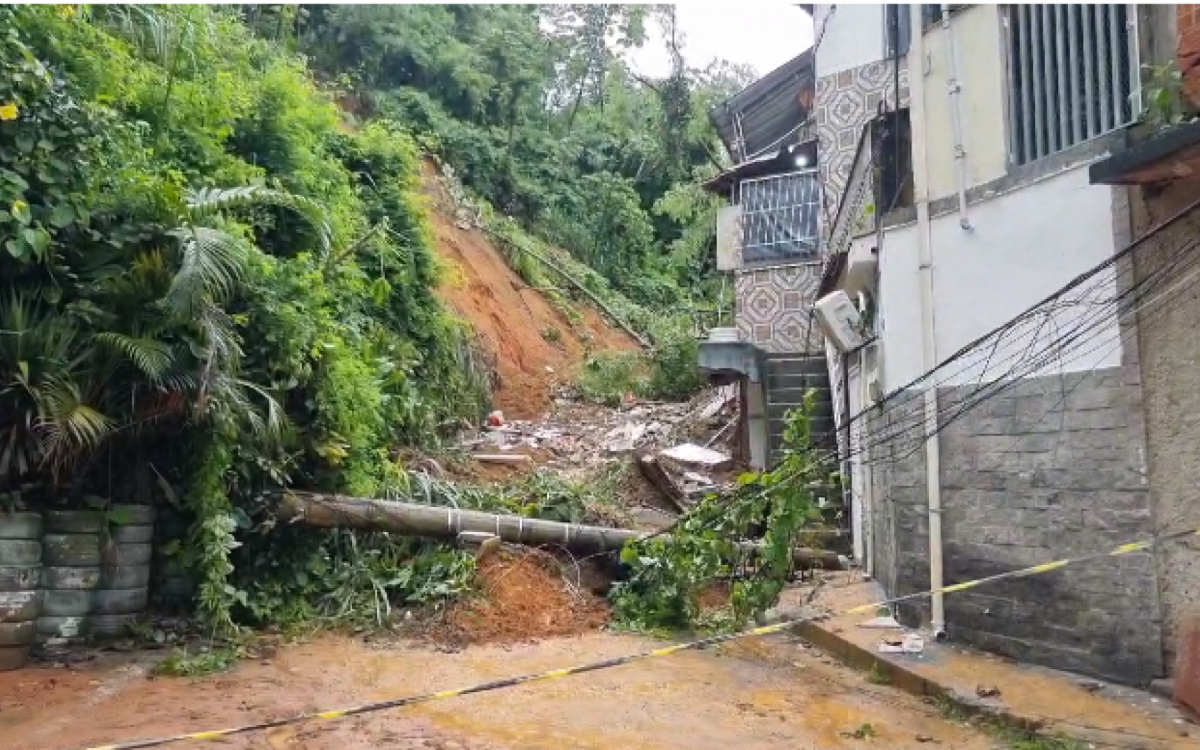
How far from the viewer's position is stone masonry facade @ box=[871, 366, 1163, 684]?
564 cm

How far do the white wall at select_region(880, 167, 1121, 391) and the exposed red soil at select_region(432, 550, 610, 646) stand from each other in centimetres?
353

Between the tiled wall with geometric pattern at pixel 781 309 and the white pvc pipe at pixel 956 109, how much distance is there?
24.6ft

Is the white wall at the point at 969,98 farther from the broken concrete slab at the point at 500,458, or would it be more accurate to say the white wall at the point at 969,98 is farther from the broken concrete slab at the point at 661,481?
the broken concrete slab at the point at 500,458

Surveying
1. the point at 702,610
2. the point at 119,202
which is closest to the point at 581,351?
the point at 702,610

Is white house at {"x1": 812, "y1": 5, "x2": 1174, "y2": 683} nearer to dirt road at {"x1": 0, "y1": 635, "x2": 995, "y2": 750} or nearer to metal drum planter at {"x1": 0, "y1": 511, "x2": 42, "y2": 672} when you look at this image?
dirt road at {"x1": 0, "y1": 635, "x2": 995, "y2": 750}

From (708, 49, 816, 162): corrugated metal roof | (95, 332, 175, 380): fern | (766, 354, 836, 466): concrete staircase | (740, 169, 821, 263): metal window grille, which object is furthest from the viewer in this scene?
(708, 49, 816, 162): corrugated metal roof

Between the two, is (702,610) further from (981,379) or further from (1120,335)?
(1120,335)

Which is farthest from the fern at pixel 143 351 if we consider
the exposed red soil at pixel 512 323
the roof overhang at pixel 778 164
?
the roof overhang at pixel 778 164

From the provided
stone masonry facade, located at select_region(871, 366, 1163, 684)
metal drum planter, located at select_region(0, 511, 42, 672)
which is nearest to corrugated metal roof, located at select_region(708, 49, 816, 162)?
stone masonry facade, located at select_region(871, 366, 1163, 684)

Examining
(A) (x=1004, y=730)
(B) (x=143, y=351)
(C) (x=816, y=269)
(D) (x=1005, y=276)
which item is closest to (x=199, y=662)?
(B) (x=143, y=351)

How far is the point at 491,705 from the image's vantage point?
6.03 m

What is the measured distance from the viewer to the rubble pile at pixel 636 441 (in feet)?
44.7

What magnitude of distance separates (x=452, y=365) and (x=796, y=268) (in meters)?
5.45

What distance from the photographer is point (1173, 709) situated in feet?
17.0
